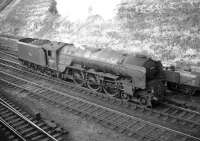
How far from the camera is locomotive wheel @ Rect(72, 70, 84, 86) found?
17.3 m

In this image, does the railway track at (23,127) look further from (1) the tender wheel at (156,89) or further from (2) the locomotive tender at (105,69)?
(1) the tender wheel at (156,89)

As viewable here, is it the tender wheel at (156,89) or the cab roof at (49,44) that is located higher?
the cab roof at (49,44)

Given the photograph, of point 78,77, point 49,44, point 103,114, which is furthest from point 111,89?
point 49,44

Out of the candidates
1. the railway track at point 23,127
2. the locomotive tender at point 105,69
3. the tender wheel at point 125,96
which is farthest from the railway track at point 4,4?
the tender wheel at point 125,96

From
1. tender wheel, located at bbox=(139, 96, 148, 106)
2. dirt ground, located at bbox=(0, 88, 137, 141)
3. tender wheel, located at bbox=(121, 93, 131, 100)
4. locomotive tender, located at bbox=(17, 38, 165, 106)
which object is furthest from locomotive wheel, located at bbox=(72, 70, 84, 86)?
tender wheel, located at bbox=(139, 96, 148, 106)

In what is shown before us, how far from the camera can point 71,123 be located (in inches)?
533

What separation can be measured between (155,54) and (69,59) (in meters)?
7.33

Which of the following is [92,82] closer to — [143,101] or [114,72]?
[114,72]

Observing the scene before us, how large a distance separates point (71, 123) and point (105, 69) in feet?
12.2

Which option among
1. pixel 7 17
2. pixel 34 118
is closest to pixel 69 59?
pixel 34 118

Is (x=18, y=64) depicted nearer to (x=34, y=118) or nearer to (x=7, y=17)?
(x=34, y=118)

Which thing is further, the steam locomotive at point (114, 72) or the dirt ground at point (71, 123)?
the steam locomotive at point (114, 72)

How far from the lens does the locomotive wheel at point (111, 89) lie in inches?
605

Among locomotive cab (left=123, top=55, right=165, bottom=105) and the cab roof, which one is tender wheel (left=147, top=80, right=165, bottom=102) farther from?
the cab roof
